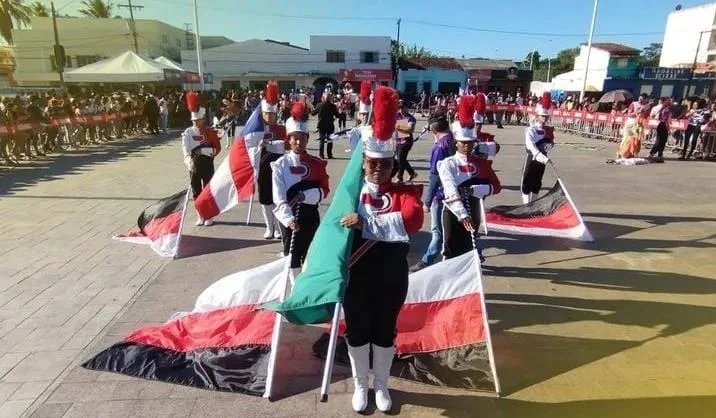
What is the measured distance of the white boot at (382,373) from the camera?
10.8ft

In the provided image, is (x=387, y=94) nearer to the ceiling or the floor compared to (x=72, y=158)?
nearer to the ceiling

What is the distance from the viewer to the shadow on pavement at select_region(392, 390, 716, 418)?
340 centimetres

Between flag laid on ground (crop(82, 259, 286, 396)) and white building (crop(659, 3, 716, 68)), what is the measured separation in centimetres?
5036

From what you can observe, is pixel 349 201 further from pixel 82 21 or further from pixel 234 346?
pixel 82 21

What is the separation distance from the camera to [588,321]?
4789 mm

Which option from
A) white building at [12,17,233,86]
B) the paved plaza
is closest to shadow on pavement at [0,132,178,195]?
the paved plaza

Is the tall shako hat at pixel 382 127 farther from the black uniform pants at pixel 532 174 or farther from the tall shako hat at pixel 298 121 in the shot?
the black uniform pants at pixel 532 174

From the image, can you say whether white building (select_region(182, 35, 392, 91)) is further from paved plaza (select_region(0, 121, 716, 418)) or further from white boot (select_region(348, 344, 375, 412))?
white boot (select_region(348, 344, 375, 412))

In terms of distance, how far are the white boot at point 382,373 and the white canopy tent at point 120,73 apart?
2258cm

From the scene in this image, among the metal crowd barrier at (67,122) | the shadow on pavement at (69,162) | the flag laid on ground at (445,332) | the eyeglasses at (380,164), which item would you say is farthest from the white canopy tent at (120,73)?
the eyeglasses at (380,164)

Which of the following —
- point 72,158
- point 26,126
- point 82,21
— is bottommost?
point 72,158

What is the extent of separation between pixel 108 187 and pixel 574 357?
34.7ft

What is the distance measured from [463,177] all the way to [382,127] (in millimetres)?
2116

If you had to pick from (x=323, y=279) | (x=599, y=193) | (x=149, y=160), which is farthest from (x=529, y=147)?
(x=149, y=160)
